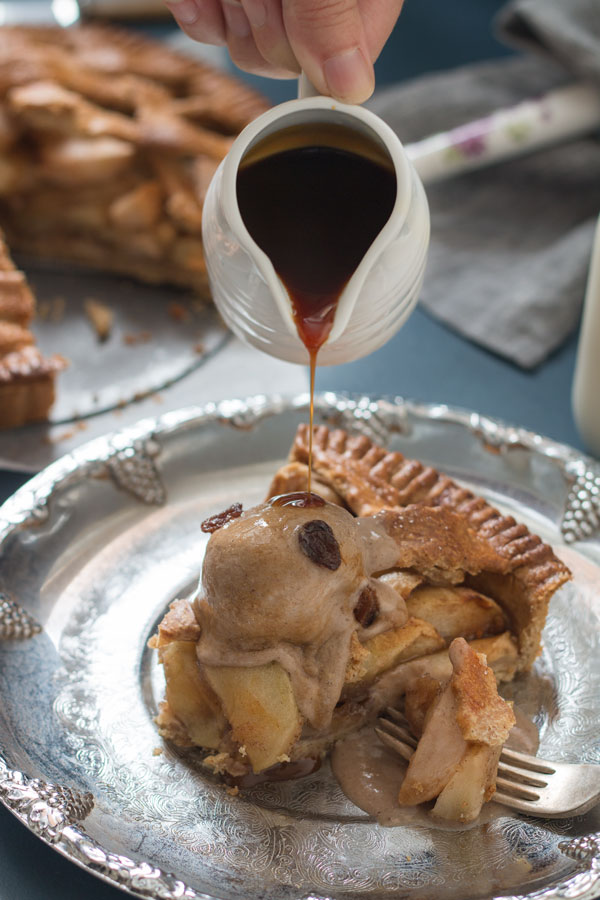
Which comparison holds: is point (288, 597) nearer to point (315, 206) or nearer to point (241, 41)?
point (315, 206)

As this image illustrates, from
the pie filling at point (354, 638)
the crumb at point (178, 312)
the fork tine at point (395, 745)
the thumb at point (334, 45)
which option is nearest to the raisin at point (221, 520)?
the pie filling at point (354, 638)

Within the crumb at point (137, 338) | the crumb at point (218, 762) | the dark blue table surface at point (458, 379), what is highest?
the crumb at point (218, 762)

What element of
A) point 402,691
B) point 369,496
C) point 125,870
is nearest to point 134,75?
point 369,496

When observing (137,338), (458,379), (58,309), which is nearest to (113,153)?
(58,309)

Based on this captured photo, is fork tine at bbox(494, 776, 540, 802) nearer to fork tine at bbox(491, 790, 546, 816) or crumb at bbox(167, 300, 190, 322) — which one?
fork tine at bbox(491, 790, 546, 816)

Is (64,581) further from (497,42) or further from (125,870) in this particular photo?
(497,42)

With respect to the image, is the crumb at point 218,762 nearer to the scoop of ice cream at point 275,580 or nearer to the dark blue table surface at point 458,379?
the scoop of ice cream at point 275,580

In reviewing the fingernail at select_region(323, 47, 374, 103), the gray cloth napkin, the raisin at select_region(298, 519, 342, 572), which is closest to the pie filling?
the raisin at select_region(298, 519, 342, 572)
